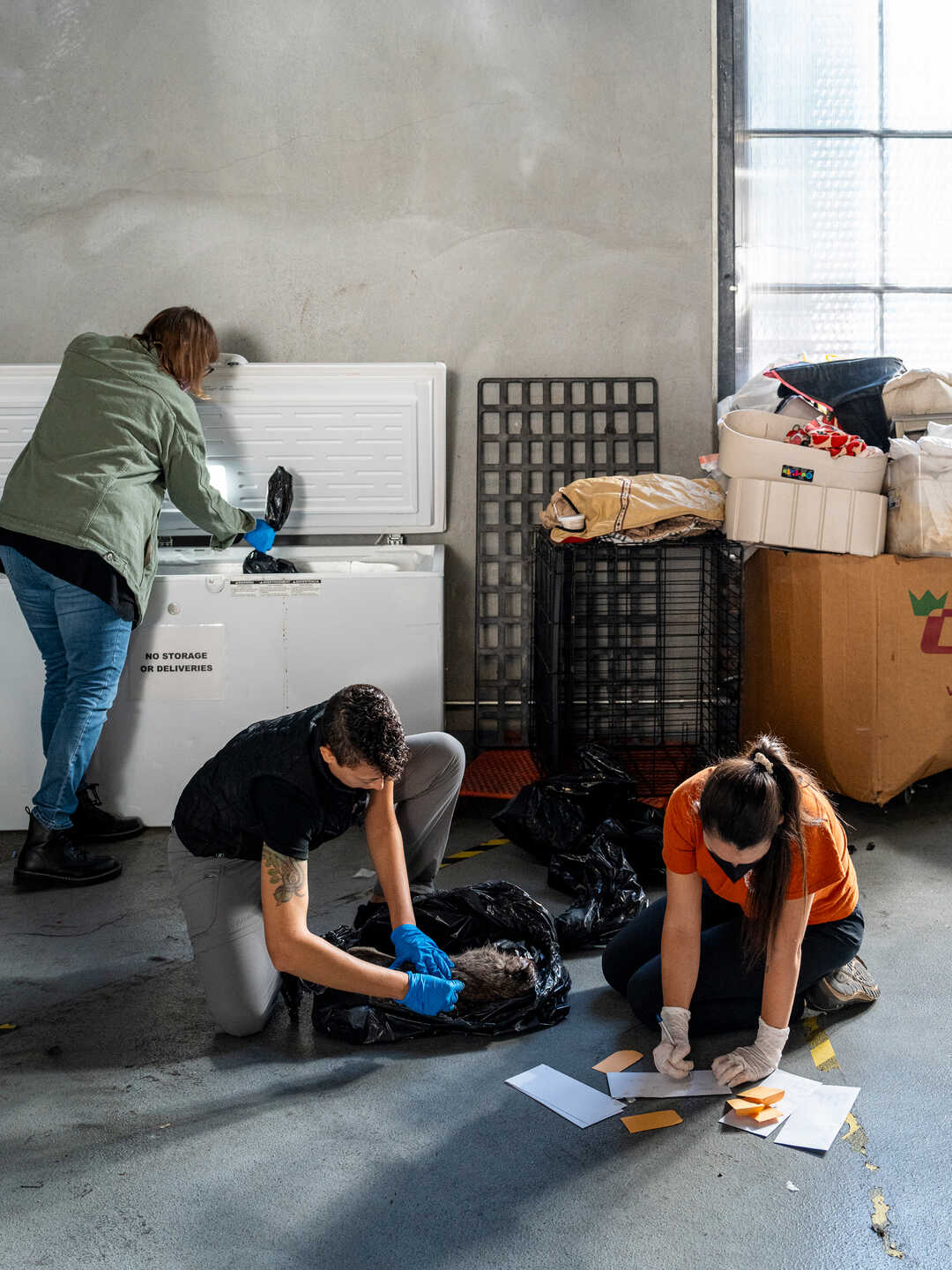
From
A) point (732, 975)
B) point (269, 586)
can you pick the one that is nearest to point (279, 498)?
point (269, 586)

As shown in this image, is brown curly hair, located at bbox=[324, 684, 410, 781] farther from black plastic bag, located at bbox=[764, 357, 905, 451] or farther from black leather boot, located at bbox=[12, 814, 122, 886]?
black plastic bag, located at bbox=[764, 357, 905, 451]

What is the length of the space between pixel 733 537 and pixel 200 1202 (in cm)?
238

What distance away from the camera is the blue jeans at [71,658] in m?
2.73

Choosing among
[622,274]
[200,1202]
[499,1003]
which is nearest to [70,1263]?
[200,1202]

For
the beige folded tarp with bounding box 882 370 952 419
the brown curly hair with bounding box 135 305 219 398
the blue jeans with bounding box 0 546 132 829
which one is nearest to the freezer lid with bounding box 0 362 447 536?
the brown curly hair with bounding box 135 305 219 398

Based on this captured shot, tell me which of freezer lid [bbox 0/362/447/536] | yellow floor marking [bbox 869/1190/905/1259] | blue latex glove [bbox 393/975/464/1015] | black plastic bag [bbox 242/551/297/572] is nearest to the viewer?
yellow floor marking [bbox 869/1190/905/1259]

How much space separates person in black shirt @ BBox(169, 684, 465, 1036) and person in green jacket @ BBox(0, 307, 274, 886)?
83 cm

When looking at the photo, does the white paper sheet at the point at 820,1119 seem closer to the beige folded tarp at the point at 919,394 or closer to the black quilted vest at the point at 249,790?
the black quilted vest at the point at 249,790

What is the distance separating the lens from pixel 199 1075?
1837 millimetres

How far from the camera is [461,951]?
2.17m

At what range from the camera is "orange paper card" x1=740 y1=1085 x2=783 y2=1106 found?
1.69 metres

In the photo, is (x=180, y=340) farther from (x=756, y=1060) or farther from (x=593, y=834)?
(x=756, y=1060)

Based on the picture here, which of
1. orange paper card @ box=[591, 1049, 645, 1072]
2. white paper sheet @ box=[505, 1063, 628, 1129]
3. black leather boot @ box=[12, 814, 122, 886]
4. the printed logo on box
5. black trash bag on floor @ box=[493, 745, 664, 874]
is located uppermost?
the printed logo on box

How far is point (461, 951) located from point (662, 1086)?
0.55 metres
